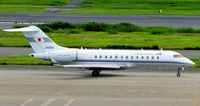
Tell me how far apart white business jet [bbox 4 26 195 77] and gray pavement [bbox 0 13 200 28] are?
1508 inches

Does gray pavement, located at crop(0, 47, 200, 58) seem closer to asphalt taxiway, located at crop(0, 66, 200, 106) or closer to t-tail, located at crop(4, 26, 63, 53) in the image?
asphalt taxiway, located at crop(0, 66, 200, 106)

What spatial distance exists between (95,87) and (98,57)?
249 inches

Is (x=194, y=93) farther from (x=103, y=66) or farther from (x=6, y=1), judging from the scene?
(x=6, y=1)

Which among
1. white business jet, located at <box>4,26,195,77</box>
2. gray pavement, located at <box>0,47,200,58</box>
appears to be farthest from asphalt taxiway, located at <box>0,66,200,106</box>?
gray pavement, located at <box>0,47,200,58</box>

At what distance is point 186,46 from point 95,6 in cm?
5863

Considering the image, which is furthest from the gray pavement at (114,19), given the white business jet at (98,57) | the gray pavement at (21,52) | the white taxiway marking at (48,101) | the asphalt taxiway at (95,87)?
the white taxiway marking at (48,101)

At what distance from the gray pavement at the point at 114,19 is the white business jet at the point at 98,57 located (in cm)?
3831

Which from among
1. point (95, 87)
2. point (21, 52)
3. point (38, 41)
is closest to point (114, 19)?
point (21, 52)

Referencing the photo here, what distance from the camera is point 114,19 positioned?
87.4m

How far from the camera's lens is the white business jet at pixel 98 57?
42.7m

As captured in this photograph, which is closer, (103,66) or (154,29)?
(103,66)

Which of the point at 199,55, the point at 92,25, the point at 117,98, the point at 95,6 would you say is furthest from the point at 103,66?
the point at 95,6

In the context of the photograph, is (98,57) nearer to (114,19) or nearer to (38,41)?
(38,41)

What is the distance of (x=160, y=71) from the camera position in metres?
45.6
